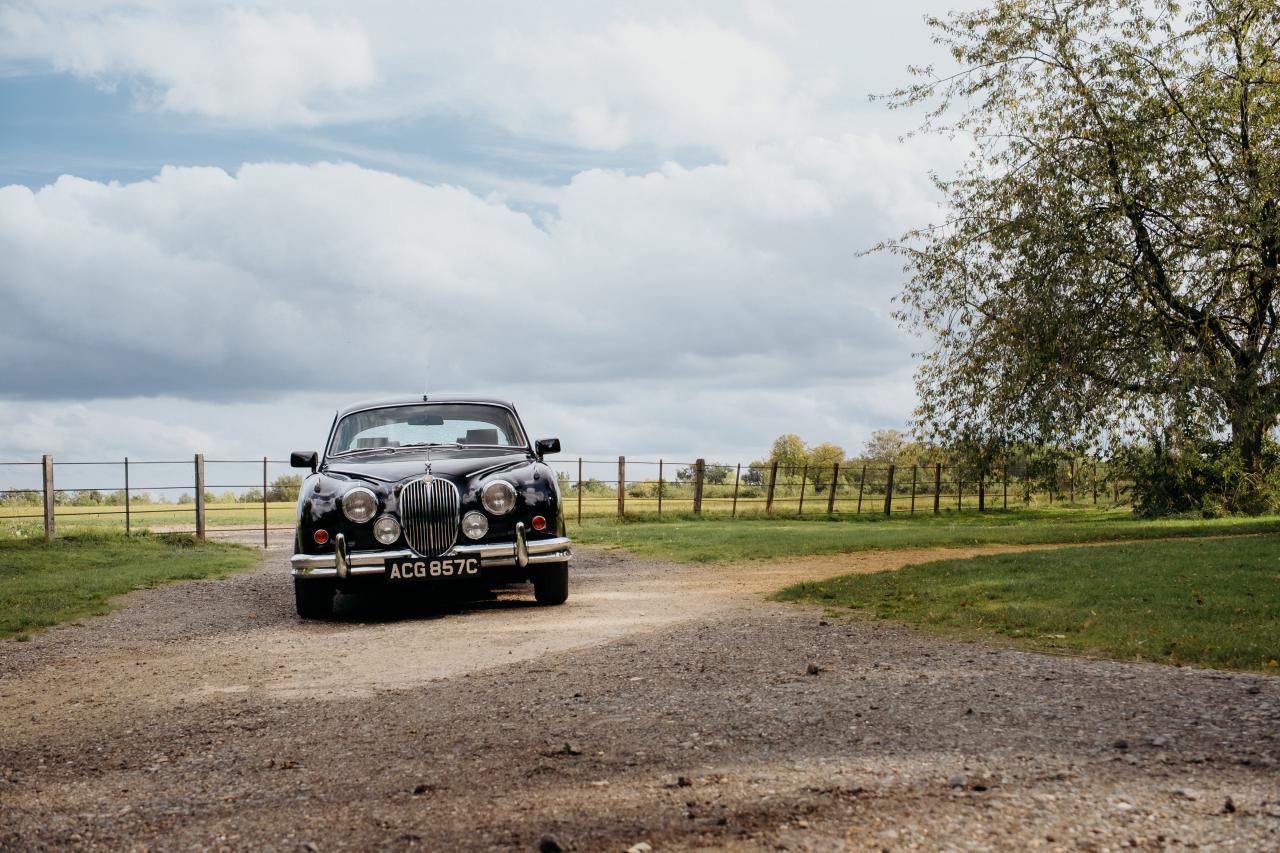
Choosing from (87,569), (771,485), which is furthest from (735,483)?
(87,569)

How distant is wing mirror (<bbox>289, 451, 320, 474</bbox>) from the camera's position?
11.2m

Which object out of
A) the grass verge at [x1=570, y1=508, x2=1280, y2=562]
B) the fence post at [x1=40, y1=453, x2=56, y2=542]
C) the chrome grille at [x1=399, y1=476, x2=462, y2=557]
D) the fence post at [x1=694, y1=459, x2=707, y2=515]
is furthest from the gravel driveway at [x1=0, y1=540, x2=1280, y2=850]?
the fence post at [x1=694, y1=459, x2=707, y2=515]

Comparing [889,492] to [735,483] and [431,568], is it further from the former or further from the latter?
[431,568]

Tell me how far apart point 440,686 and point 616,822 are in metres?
2.95

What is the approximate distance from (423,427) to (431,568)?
2.28 m

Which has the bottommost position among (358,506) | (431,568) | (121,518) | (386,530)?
(121,518)

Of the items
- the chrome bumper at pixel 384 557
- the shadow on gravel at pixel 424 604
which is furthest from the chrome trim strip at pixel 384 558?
the shadow on gravel at pixel 424 604

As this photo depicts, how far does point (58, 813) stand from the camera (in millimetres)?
4266

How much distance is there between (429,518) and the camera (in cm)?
1003

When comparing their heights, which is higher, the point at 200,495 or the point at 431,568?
the point at 200,495

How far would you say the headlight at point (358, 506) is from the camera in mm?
9969

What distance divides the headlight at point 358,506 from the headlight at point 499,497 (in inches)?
38.1

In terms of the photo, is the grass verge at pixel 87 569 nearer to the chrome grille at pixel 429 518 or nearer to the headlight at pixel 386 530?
the headlight at pixel 386 530

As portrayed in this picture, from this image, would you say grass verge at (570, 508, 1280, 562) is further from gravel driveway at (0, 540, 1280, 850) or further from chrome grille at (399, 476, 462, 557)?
gravel driveway at (0, 540, 1280, 850)
